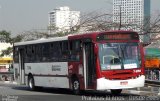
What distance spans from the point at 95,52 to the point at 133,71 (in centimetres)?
188

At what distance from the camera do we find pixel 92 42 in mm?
19516

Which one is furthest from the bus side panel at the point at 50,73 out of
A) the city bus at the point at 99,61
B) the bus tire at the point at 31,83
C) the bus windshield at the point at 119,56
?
the bus windshield at the point at 119,56

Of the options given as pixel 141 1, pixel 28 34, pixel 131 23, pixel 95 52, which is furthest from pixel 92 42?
pixel 28 34

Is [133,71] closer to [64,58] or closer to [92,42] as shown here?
[92,42]

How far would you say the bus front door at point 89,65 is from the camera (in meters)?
19.5

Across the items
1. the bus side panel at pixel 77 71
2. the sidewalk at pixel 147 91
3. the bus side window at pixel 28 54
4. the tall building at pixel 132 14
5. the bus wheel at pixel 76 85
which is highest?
the tall building at pixel 132 14

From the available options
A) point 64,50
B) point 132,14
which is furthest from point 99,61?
point 132,14

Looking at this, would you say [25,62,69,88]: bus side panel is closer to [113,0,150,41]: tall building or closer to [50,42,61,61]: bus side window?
[50,42,61,61]: bus side window

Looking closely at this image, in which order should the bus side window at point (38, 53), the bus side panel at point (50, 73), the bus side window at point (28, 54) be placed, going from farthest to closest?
the bus side window at point (28, 54)
the bus side window at point (38, 53)
the bus side panel at point (50, 73)

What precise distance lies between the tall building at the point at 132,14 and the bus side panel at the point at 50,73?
832 centimetres

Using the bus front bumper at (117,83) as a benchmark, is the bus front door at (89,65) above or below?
above

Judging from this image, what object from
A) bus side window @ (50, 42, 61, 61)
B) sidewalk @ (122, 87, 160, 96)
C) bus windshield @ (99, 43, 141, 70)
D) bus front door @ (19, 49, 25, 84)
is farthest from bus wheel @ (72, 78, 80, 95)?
bus front door @ (19, 49, 25, 84)

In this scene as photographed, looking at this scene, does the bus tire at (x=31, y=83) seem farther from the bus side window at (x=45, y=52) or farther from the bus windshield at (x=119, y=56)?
the bus windshield at (x=119, y=56)

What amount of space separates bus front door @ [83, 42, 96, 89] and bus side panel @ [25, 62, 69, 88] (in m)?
2.23
